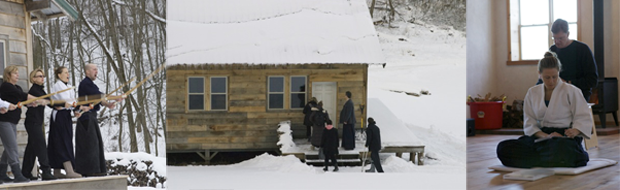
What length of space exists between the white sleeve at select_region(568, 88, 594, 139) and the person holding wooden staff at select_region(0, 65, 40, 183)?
12.3ft

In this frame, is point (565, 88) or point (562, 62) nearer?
point (565, 88)

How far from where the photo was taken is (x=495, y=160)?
5.43 meters

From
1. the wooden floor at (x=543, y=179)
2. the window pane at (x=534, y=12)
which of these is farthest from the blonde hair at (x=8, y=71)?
the window pane at (x=534, y=12)

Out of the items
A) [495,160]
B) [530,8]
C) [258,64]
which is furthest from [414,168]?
[530,8]

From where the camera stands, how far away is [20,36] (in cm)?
434

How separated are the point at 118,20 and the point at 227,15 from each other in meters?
1.96

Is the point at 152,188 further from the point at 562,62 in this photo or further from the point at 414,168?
the point at 562,62

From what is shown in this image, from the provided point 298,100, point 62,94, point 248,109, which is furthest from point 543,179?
point 62,94

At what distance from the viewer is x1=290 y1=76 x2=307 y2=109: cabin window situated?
3.60 meters

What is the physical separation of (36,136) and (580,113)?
12.5 ft

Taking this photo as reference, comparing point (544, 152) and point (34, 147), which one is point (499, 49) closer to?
point (544, 152)

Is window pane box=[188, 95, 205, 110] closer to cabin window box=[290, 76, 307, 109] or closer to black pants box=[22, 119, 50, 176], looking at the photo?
cabin window box=[290, 76, 307, 109]

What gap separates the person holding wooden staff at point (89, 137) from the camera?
4.51 m

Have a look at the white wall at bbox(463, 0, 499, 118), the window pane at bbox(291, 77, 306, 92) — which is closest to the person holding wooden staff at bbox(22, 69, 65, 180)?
the window pane at bbox(291, 77, 306, 92)
